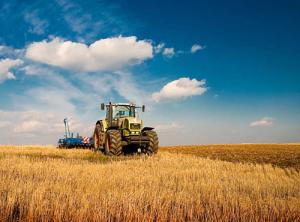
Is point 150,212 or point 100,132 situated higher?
point 100,132

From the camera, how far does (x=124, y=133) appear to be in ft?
58.1

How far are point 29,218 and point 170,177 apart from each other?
189 inches

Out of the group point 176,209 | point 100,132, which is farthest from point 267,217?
point 100,132

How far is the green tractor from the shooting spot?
16473mm

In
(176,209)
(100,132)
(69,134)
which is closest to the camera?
(176,209)

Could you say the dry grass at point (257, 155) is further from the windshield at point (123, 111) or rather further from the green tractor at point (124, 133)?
the windshield at point (123, 111)

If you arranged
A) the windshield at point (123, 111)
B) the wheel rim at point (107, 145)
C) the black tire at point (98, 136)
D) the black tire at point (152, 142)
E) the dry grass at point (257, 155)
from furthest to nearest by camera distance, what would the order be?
the black tire at point (98, 136) < the windshield at point (123, 111) < the black tire at point (152, 142) < the wheel rim at point (107, 145) < the dry grass at point (257, 155)

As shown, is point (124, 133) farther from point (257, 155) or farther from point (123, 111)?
point (257, 155)

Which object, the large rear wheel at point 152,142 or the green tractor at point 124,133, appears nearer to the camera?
the green tractor at point 124,133

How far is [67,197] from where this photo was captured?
5680 mm

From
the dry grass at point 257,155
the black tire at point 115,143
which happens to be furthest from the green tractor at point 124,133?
the dry grass at point 257,155

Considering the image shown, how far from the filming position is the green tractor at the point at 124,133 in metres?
16.5

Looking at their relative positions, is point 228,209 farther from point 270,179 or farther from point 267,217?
point 270,179

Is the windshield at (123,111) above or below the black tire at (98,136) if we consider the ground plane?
above
